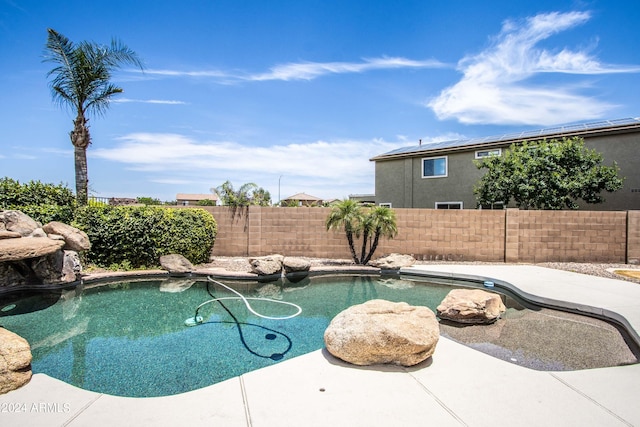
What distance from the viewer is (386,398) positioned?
2943mm

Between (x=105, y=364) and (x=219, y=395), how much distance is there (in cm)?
215

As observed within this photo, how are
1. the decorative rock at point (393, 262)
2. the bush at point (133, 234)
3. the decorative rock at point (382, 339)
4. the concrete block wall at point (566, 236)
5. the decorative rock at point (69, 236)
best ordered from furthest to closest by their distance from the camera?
1. the concrete block wall at point (566, 236)
2. the decorative rock at point (393, 262)
3. the bush at point (133, 234)
4. the decorative rock at point (69, 236)
5. the decorative rock at point (382, 339)

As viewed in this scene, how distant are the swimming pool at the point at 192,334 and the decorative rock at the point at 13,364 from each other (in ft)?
1.94

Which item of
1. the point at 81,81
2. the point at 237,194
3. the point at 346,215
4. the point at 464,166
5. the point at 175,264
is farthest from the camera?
the point at 464,166

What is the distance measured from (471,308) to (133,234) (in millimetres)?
8779

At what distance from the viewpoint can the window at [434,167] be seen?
17844mm

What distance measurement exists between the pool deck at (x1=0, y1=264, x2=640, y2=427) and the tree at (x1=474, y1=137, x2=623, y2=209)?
1117 cm

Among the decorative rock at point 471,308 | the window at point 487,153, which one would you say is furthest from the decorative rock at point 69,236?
the window at point 487,153

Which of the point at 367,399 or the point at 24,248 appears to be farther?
the point at 24,248

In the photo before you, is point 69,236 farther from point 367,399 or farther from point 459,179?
point 459,179

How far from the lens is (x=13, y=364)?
314 cm

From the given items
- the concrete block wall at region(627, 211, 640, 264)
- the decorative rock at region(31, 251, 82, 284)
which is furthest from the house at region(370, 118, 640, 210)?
the decorative rock at region(31, 251, 82, 284)

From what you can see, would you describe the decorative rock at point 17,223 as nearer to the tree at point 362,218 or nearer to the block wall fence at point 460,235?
the block wall fence at point 460,235

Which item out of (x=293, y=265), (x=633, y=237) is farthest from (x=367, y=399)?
(x=633, y=237)
